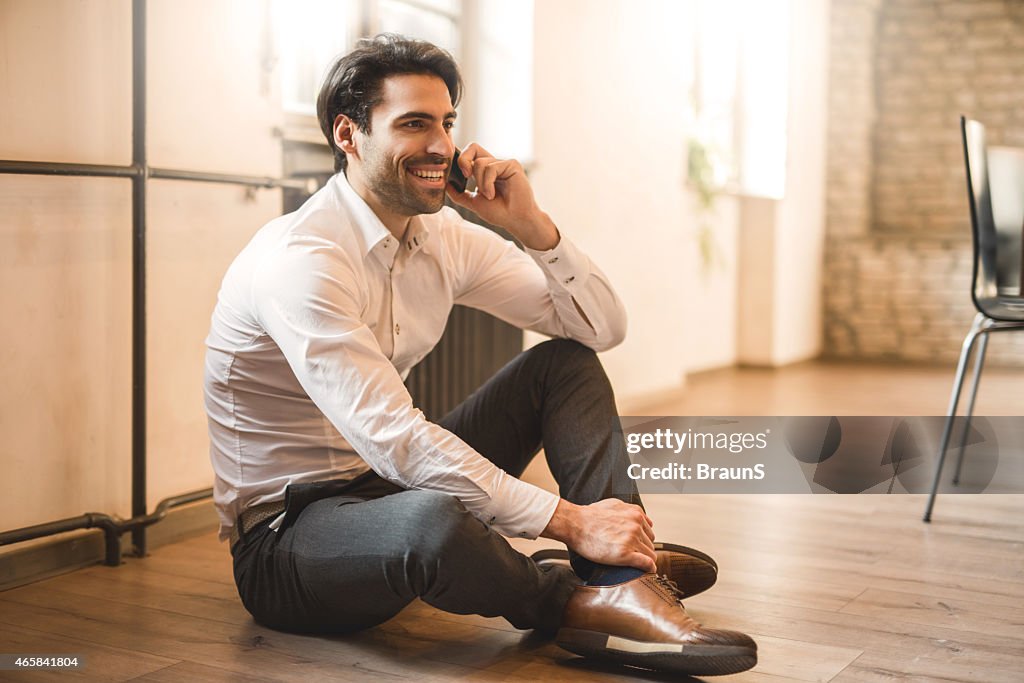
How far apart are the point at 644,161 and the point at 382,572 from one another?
10.5 ft

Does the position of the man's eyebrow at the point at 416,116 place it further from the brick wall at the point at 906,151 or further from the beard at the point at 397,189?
the brick wall at the point at 906,151

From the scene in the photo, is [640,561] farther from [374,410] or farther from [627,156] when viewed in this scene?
[627,156]

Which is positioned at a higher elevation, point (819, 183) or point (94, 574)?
point (819, 183)

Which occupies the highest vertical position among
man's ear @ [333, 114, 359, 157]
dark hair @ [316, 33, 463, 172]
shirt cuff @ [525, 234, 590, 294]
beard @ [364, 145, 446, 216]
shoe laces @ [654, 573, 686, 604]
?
dark hair @ [316, 33, 463, 172]

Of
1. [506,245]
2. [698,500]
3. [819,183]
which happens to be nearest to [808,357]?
[819,183]

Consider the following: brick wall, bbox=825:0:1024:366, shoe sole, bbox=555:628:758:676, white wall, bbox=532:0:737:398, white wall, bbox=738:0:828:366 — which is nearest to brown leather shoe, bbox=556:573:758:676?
shoe sole, bbox=555:628:758:676

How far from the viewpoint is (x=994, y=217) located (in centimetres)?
296

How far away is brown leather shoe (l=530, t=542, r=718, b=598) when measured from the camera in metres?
1.95

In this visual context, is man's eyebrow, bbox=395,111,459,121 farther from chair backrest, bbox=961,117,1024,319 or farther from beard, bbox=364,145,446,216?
chair backrest, bbox=961,117,1024,319

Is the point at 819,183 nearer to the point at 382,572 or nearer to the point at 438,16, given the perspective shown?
the point at 438,16

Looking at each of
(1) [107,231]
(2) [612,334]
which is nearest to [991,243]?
A: (2) [612,334]

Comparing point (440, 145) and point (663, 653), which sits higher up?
point (440, 145)

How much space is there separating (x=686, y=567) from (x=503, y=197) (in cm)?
72

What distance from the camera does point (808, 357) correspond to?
270 inches
